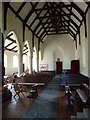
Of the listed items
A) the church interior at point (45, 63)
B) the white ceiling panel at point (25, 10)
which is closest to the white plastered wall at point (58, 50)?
the church interior at point (45, 63)

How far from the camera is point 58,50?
77.9ft

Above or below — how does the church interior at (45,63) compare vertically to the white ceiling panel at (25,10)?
below

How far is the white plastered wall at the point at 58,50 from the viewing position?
913 inches

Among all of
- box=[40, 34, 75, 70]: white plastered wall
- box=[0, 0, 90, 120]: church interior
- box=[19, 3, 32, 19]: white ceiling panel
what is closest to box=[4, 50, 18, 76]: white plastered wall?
box=[0, 0, 90, 120]: church interior

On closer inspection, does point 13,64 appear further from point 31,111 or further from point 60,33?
point 31,111

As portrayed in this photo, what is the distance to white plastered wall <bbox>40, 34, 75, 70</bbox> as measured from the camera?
76.1ft

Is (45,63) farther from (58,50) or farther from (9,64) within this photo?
(9,64)

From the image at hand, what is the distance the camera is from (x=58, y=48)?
23.6 metres

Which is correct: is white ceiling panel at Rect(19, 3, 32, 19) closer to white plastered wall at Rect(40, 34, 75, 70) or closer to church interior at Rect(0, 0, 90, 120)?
church interior at Rect(0, 0, 90, 120)

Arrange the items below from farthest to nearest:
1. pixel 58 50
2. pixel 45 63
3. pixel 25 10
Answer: pixel 45 63 < pixel 58 50 < pixel 25 10

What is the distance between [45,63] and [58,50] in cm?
216

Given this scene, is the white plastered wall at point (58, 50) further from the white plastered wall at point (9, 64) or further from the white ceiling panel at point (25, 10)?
the white ceiling panel at point (25, 10)

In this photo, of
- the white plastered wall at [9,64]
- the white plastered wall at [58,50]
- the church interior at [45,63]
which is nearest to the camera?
the church interior at [45,63]

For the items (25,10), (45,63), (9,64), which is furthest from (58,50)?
(25,10)
